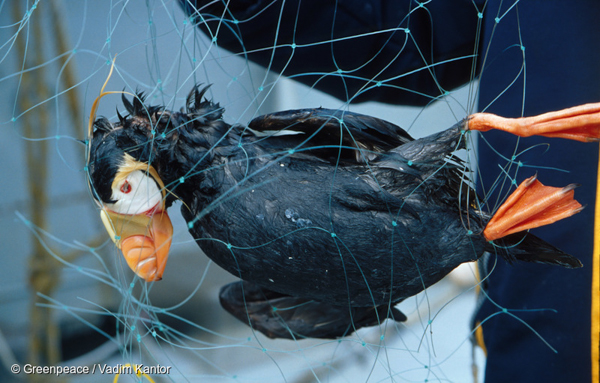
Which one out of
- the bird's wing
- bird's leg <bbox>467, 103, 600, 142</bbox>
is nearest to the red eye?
the bird's wing

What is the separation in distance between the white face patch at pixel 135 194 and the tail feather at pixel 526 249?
396 millimetres

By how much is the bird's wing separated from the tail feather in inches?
6.4

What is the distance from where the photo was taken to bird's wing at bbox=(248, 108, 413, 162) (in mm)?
533

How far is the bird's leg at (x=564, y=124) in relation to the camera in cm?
47

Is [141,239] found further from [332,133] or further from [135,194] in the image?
[332,133]

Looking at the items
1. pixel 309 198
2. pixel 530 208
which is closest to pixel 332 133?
pixel 309 198

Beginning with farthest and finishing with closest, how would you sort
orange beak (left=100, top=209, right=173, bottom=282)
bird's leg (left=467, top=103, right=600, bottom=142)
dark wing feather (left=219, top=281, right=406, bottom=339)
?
dark wing feather (left=219, top=281, right=406, bottom=339), orange beak (left=100, top=209, right=173, bottom=282), bird's leg (left=467, top=103, right=600, bottom=142)

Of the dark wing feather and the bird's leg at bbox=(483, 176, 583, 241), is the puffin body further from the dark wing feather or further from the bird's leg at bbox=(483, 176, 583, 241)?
the dark wing feather

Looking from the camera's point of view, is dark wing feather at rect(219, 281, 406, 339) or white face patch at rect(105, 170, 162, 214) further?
dark wing feather at rect(219, 281, 406, 339)

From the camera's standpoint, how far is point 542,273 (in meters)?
0.70

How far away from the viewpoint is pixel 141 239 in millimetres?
583

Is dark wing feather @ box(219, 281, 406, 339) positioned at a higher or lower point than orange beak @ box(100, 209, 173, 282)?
lower

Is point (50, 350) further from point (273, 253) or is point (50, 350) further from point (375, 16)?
point (375, 16)

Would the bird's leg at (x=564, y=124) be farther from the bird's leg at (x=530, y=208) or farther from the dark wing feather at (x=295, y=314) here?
the dark wing feather at (x=295, y=314)
